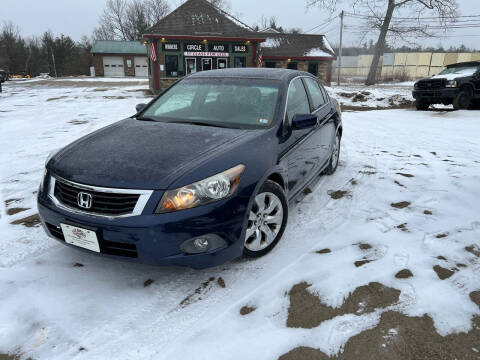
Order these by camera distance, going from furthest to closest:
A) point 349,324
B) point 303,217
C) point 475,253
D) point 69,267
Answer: point 303,217 → point 475,253 → point 69,267 → point 349,324

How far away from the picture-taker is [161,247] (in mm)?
2330

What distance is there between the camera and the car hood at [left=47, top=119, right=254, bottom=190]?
2.40m

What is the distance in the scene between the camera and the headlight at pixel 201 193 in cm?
232

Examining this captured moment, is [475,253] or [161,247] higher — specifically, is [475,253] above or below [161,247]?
below

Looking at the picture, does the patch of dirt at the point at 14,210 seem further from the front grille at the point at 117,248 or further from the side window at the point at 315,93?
the side window at the point at 315,93

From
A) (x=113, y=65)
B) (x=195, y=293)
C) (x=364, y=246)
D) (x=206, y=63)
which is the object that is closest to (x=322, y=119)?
(x=364, y=246)

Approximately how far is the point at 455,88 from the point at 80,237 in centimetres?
1385

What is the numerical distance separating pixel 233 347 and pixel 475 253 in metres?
2.35

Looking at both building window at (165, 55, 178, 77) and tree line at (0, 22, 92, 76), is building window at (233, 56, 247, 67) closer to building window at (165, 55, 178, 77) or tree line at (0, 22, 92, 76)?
building window at (165, 55, 178, 77)

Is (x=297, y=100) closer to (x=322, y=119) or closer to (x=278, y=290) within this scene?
(x=322, y=119)

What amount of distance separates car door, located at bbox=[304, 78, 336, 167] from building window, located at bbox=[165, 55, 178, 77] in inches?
745

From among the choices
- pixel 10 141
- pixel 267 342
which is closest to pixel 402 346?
pixel 267 342

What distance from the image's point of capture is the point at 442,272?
2.82 meters

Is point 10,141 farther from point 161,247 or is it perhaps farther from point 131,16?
point 131,16
